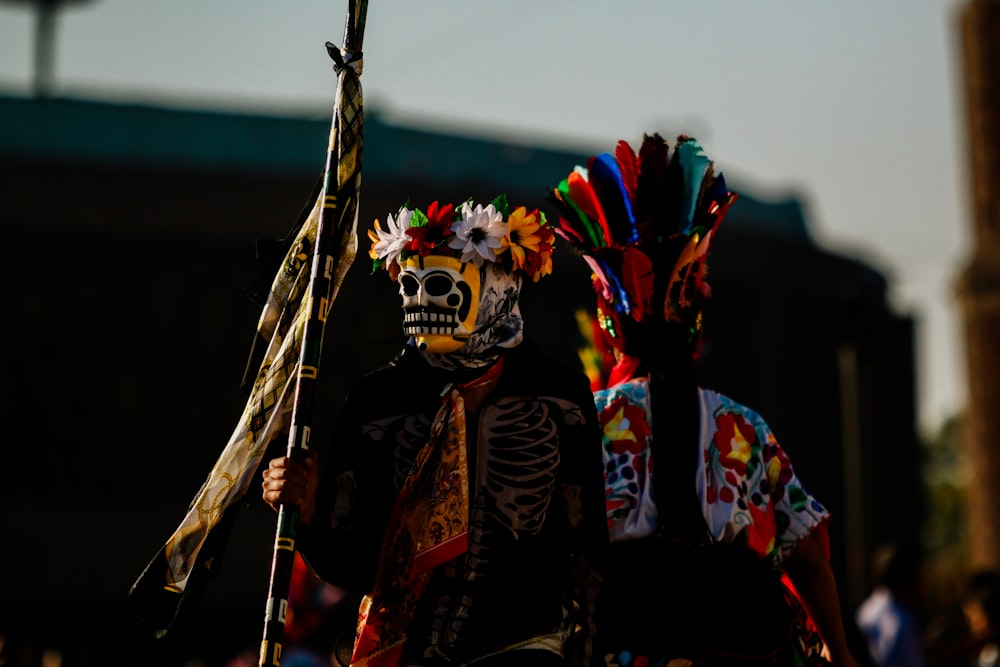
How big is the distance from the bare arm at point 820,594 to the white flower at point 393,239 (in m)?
1.55

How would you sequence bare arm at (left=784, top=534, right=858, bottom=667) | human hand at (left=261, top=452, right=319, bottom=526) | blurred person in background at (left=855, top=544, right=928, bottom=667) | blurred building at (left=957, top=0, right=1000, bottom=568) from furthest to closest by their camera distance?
blurred building at (left=957, top=0, right=1000, bottom=568) < blurred person in background at (left=855, top=544, right=928, bottom=667) < bare arm at (left=784, top=534, right=858, bottom=667) < human hand at (left=261, top=452, right=319, bottom=526)

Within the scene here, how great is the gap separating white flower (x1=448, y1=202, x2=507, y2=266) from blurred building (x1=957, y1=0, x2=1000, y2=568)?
21894 millimetres

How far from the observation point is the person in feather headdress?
5.02 meters

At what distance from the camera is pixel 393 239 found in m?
4.68

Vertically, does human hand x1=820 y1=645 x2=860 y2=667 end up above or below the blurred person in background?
above

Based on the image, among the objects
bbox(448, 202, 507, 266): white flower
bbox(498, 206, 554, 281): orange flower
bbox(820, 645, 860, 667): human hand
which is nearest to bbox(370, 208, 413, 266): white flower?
bbox(448, 202, 507, 266): white flower

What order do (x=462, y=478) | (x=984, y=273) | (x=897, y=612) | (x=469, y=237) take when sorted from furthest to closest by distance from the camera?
(x=984, y=273) < (x=897, y=612) < (x=469, y=237) < (x=462, y=478)

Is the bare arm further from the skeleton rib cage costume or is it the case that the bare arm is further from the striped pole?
the striped pole

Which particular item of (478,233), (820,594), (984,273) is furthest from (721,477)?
(984,273)

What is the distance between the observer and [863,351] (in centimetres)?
1394

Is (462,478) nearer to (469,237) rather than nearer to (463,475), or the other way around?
(463,475)

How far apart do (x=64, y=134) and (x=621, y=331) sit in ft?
65.9

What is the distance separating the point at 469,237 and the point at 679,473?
3.40 ft

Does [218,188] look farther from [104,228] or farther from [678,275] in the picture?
[678,275]
